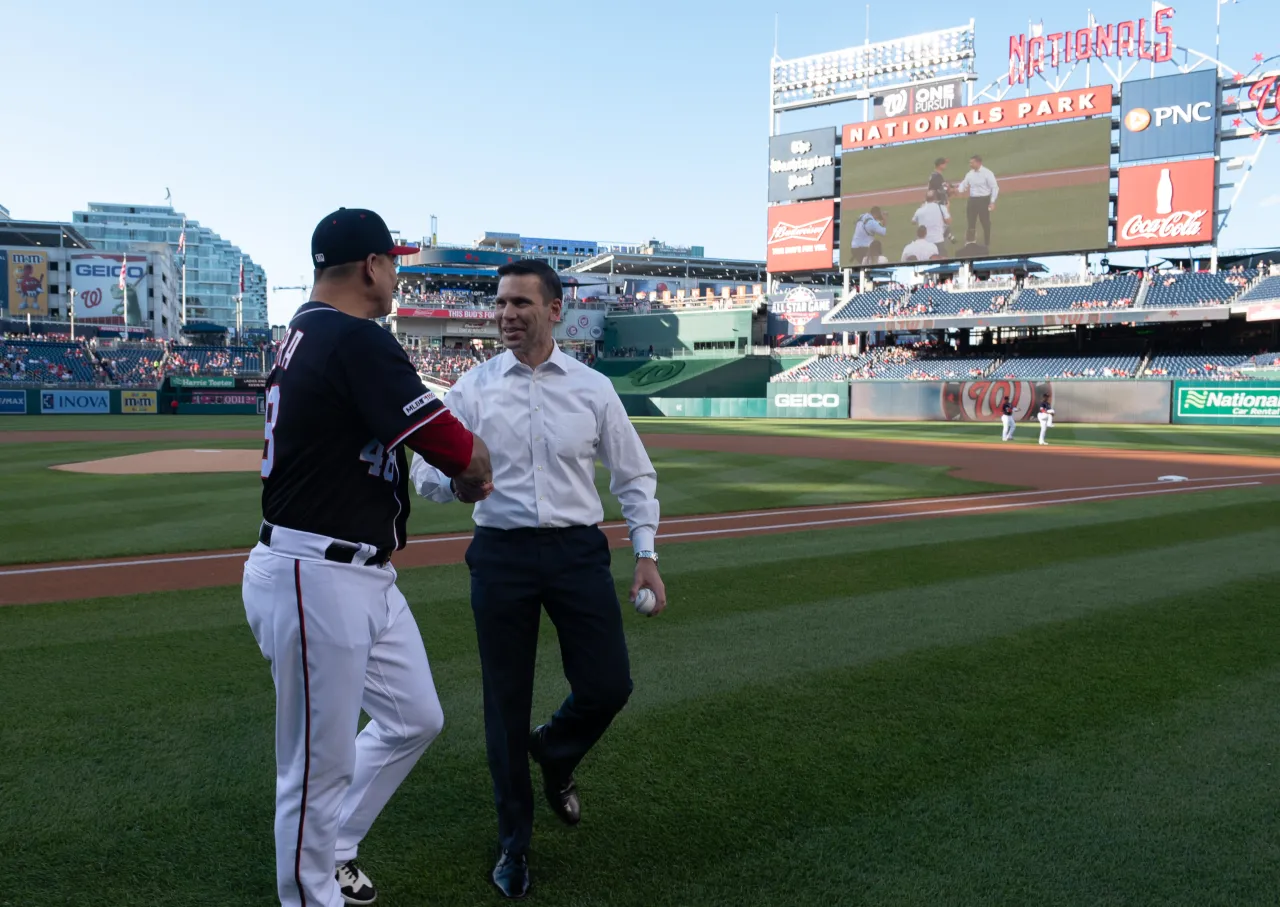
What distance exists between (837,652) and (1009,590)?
2486 millimetres

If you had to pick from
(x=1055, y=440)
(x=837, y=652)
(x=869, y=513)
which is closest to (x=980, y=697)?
(x=837, y=652)

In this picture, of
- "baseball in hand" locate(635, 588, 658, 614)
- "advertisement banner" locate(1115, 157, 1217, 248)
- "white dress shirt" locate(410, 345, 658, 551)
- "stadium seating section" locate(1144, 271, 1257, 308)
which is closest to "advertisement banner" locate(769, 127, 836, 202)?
"advertisement banner" locate(1115, 157, 1217, 248)

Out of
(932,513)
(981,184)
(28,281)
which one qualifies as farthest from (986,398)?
(28,281)

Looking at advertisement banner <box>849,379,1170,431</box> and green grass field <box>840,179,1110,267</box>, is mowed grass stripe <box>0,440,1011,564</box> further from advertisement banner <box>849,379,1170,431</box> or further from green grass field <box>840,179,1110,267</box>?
green grass field <box>840,179,1110,267</box>

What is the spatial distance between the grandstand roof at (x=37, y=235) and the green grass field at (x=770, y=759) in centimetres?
9289

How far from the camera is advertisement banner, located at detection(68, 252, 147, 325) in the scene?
74875 millimetres

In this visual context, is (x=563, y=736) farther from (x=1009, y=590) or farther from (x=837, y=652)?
(x=1009, y=590)

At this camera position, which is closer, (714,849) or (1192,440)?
(714,849)

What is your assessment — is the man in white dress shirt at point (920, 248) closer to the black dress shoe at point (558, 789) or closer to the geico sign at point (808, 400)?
the geico sign at point (808, 400)

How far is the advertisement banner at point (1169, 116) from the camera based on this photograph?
4197cm

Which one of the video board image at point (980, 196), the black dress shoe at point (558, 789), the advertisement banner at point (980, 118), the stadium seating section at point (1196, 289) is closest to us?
the black dress shoe at point (558, 789)

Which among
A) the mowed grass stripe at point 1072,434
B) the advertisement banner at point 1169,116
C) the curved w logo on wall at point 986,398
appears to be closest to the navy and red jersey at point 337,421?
the mowed grass stripe at point 1072,434

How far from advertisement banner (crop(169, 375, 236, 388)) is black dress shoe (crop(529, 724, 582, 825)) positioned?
49.5 meters

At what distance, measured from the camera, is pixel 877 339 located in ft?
184
